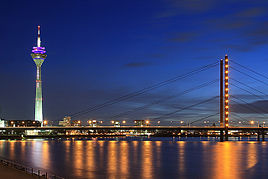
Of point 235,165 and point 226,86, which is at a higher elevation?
point 226,86

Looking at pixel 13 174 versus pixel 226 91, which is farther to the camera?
pixel 226 91

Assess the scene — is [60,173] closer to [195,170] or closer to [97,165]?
[97,165]

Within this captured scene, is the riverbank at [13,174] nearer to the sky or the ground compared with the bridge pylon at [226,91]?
nearer to the ground

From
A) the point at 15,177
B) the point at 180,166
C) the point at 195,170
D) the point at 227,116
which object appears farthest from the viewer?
the point at 227,116

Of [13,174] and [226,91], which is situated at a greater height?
[226,91]

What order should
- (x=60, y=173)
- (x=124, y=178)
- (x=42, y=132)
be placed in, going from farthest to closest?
1. (x=42, y=132)
2. (x=60, y=173)
3. (x=124, y=178)

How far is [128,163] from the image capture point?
4762 centimetres

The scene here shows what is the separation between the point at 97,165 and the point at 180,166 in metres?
9.30

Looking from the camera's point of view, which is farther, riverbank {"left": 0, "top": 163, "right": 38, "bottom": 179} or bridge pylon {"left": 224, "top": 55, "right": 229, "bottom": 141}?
bridge pylon {"left": 224, "top": 55, "right": 229, "bottom": 141}

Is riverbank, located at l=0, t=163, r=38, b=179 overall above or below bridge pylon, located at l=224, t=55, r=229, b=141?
below

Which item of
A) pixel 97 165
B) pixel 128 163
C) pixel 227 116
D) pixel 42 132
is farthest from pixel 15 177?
pixel 42 132

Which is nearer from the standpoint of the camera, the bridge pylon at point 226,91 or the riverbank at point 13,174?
the riverbank at point 13,174

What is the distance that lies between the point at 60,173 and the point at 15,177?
541 inches

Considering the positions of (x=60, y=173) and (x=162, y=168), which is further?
(x=162, y=168)
